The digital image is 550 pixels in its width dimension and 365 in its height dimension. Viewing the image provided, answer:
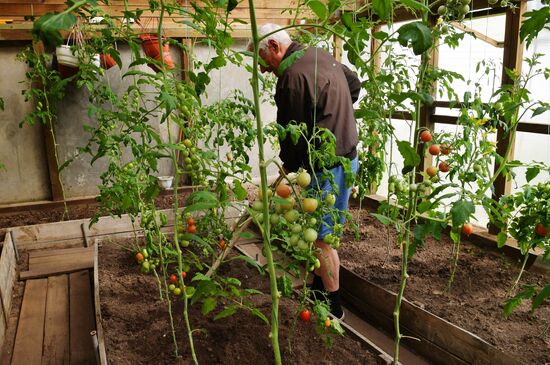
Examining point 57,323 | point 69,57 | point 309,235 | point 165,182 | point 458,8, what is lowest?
point 57,323

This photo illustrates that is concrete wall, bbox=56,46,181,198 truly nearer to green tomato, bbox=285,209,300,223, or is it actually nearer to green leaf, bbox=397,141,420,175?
green tomato, bbox=285,209,300,223

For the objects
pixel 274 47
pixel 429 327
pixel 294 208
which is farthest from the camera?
pixel 274 47

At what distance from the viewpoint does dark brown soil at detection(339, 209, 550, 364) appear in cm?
202

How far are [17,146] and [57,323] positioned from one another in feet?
6.72

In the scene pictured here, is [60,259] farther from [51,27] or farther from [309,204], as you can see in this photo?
[51,27]

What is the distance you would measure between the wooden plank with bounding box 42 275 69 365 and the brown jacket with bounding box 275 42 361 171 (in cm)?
144

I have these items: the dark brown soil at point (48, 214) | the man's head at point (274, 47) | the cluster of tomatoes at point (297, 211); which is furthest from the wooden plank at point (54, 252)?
the cluster of tomatoes at point (297, 211)

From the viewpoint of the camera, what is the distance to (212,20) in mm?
1312

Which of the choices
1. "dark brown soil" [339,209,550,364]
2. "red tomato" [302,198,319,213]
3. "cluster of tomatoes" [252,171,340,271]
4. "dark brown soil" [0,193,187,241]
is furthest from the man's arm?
"dark brown soil" [0,193,187,241]

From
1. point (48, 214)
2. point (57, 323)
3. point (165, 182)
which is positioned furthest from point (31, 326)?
point (165, 182)

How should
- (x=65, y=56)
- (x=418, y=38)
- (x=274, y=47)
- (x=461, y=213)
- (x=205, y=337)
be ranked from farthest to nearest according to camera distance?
(x=65, y=56)
(x=274, y=47)
(x=205, y=337)
(x=461, y=213)
(x=418, y=38)

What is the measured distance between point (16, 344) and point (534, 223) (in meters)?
2.50

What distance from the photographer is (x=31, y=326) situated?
249cm

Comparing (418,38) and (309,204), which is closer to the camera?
(418,38)
